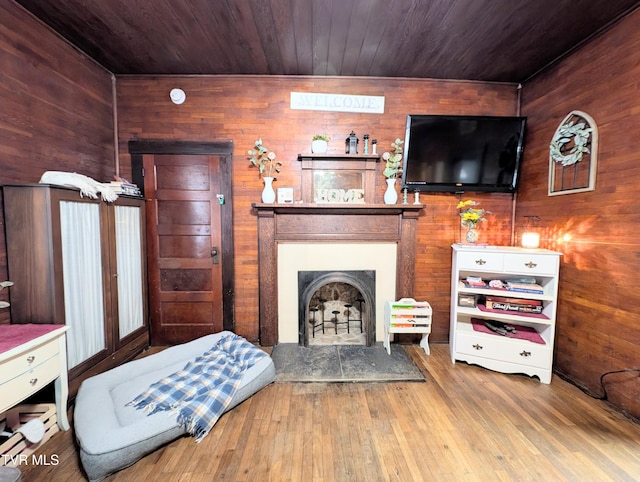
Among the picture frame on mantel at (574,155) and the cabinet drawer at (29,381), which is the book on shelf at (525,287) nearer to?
the picture frame on mantel at (574,155)

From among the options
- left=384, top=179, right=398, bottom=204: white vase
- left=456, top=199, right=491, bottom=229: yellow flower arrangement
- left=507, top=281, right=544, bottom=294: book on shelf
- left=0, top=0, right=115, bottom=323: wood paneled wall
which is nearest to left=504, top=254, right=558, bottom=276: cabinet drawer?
left=507, top=281, right=544, bottom=294: book on shelf

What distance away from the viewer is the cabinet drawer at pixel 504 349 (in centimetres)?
218

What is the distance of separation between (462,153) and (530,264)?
1198 mm

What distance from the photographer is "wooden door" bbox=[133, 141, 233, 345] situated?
8.71 feet

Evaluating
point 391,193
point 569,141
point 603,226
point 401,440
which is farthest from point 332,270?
point 569,141

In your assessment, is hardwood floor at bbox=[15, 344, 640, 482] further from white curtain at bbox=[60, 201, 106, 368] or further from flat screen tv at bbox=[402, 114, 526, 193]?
flat screen tv at bbox=[402, 114, 526, 193]

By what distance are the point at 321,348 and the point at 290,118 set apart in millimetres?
2396

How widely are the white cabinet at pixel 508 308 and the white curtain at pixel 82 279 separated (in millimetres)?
3061

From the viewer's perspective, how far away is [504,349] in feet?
7.50

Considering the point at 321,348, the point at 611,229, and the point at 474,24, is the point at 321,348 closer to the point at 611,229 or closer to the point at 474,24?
the point at 611,229

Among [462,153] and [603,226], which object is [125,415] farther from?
[603,226]

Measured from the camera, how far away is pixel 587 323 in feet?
6.79

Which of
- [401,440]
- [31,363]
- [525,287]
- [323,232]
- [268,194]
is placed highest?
[268,194]

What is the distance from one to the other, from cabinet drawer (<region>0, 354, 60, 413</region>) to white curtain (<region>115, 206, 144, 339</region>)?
77 cm
